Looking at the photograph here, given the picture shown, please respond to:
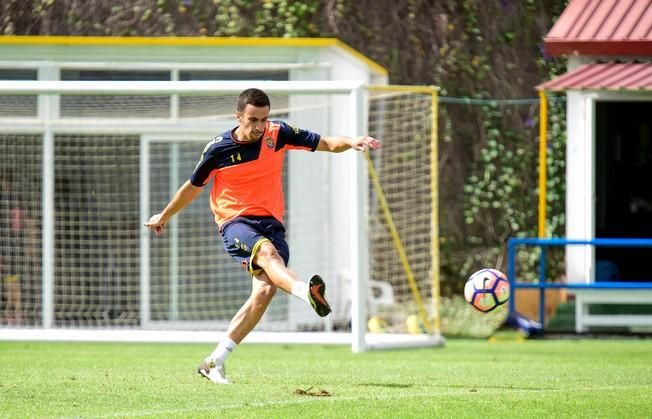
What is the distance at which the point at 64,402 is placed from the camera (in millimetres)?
7266

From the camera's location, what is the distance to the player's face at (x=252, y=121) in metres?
8.35

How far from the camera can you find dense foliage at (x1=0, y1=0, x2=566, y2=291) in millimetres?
18906

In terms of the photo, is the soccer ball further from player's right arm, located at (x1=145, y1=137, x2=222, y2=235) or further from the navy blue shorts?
player's right arm, located at (x1=145, y1=137, x2=222, y2=235)

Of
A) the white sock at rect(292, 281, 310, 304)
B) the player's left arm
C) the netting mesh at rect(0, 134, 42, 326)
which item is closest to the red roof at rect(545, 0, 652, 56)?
the netting mesh at rect(0, 134, 42, 326)

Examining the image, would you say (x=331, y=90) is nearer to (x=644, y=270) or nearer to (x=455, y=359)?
(x=455, y=359)

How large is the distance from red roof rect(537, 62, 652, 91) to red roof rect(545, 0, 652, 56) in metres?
0.21

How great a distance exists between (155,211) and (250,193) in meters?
7.79

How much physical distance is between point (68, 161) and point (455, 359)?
653 centimetres

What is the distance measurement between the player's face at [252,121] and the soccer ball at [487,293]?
210 centimetres

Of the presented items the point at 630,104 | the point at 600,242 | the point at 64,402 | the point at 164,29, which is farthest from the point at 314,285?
the point at 164,29

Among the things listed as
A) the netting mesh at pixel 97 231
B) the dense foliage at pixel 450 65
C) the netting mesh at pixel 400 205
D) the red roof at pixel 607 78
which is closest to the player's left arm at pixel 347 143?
the netting mesh at pixel 400 205

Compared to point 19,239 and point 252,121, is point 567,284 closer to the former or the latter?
point 19,239

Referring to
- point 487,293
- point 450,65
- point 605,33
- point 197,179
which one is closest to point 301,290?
point 197,179

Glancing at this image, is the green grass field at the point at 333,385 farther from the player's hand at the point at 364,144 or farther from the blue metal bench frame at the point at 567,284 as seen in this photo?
the blue metal bench frame at the point at 567,284
